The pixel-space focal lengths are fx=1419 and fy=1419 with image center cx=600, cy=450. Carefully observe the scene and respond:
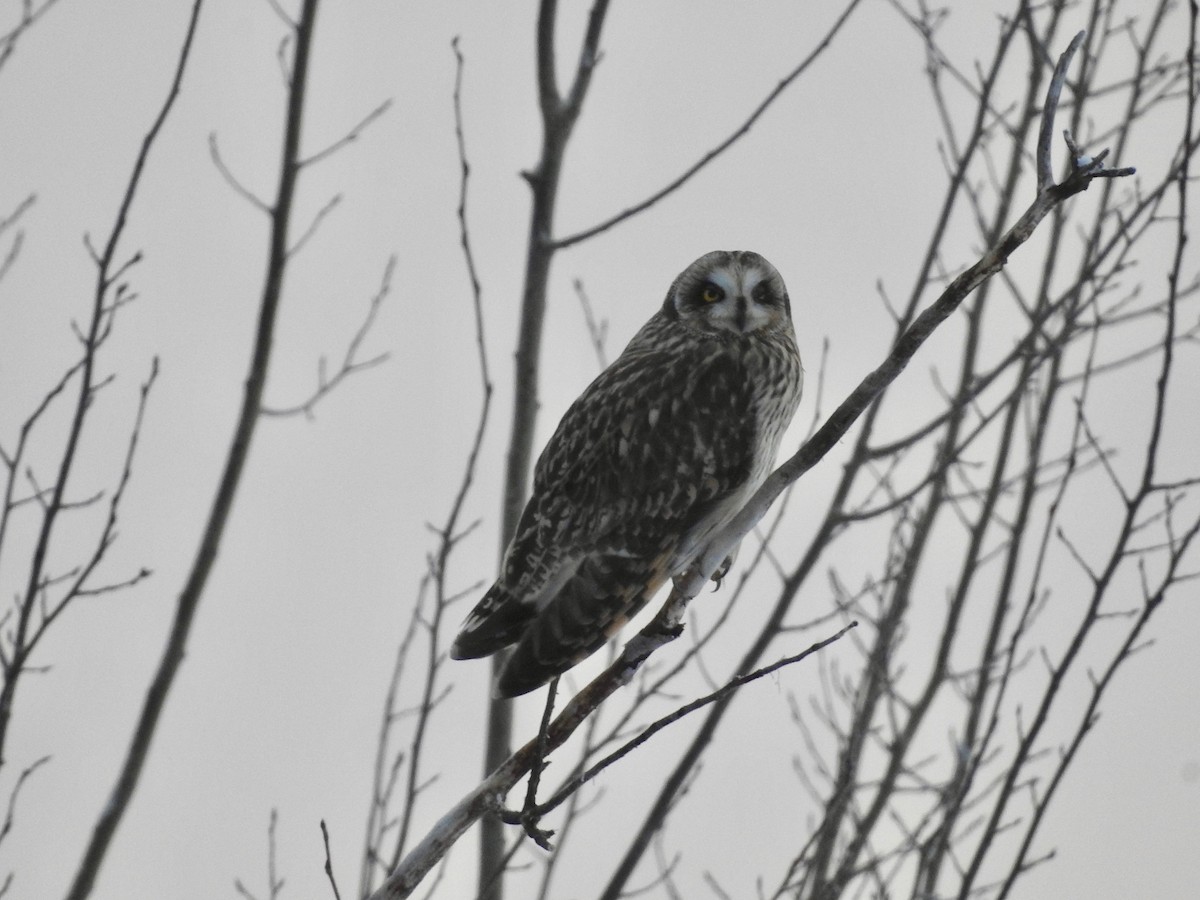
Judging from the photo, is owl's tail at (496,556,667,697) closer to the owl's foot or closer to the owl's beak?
the owl's foot

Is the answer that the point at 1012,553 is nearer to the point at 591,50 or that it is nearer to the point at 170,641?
the point at 591,50

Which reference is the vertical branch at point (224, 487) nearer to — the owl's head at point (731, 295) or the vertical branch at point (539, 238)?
the vertical branch at point (539, 238)

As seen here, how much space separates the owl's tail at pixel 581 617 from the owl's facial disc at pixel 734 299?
0.94m

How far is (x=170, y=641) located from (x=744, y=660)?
1.55 m

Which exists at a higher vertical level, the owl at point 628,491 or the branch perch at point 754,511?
the owl at point 628,491

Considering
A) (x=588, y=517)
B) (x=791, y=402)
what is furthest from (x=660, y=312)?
(x=588, y=517)

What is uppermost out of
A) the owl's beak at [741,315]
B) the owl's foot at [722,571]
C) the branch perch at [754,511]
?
the owl's beak at [741,315]

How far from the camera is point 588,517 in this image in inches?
150

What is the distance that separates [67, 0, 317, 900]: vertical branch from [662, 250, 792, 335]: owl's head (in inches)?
50.8

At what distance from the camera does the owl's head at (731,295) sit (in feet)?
14.4

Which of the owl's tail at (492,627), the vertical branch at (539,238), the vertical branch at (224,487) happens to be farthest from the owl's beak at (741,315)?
the vertical branch at (224,487)

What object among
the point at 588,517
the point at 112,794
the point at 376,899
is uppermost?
the point at 588,517

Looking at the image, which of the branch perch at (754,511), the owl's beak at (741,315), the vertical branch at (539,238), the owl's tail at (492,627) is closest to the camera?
the branch perch at (754,511)

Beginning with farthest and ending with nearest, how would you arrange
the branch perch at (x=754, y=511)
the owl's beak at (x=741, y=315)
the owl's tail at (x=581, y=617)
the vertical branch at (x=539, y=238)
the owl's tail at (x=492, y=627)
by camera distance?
the owl's beak at (x=741, y=315) → the vertical branch at (x=539, y=238) → the owl's tail at (x=492, y=627) → the owl's tail at (x=581, y=617) → the branch perch at (x=754, y=511)
